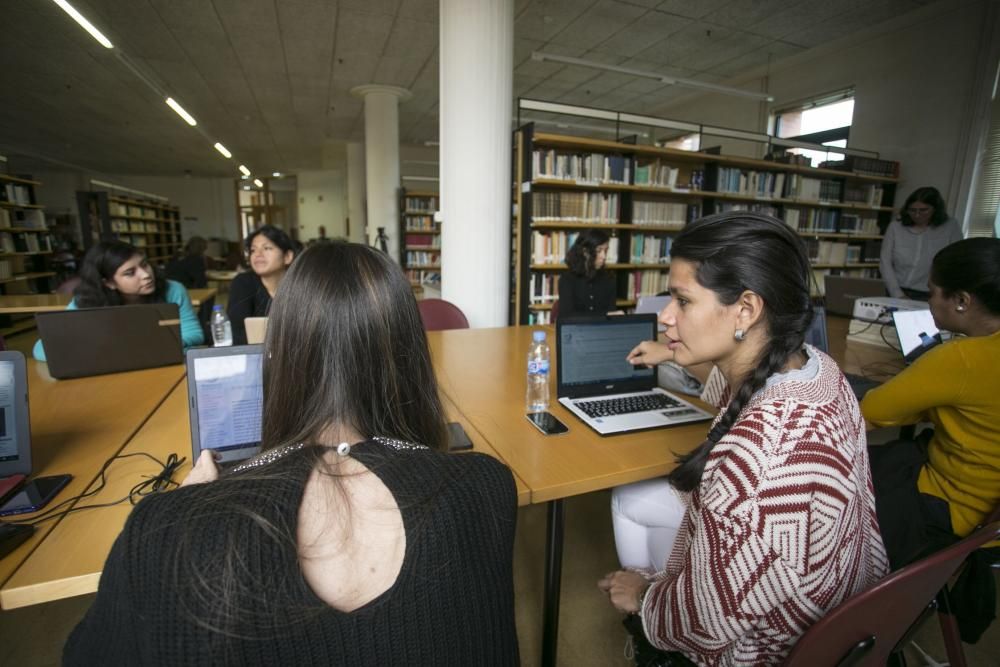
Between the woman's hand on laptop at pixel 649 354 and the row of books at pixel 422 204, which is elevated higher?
the row of books at pixel 422 204

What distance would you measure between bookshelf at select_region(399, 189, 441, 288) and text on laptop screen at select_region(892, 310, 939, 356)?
6139 millimetres

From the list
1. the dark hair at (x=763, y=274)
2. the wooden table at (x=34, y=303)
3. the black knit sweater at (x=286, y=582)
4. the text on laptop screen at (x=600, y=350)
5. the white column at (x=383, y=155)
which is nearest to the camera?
the black knit sweater at (x=286, y=582)

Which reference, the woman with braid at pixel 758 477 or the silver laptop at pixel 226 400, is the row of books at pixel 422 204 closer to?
the silver laptop at pixel 226 400

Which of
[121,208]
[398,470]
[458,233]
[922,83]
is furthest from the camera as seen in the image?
[121,208]

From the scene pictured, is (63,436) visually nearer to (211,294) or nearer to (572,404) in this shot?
(572,404)

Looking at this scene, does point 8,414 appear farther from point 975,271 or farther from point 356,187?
point 356,187

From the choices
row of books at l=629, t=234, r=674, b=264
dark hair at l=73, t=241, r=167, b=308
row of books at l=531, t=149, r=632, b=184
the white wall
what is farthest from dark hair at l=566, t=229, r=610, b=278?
the white wall

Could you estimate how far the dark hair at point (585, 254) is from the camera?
3107 millimetres

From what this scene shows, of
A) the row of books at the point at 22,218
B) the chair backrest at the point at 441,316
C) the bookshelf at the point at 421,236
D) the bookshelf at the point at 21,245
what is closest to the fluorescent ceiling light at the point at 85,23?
the bookshelf at the point at 21,245

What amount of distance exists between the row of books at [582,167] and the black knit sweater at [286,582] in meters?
3.41

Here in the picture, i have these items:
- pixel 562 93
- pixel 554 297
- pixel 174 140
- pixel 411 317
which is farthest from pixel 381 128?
pixel 411 317

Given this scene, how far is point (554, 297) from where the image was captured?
13.8 feet

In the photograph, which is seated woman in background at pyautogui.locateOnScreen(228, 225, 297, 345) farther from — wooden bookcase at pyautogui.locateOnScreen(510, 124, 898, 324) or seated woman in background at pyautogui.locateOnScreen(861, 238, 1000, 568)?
seated woman in background at pyautogui.locateOnScreen(861, 238, 1000, 568)

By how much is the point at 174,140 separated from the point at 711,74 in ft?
33.3
